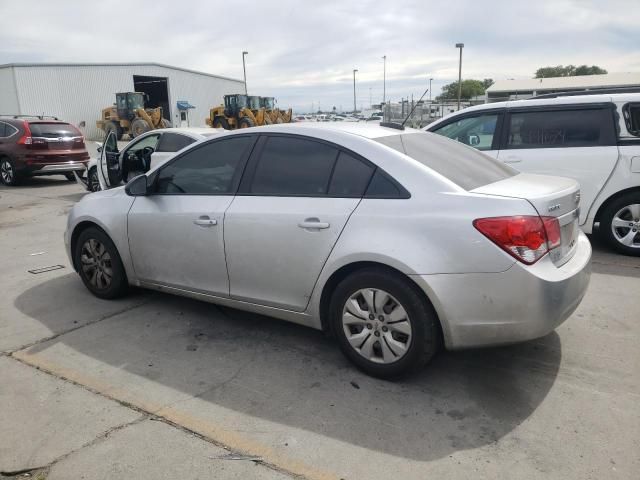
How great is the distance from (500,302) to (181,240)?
238 cm

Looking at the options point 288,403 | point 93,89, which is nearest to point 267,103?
point 93,89

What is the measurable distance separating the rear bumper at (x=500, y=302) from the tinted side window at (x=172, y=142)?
6998 mm

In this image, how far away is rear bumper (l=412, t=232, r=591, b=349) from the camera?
2.86 meters

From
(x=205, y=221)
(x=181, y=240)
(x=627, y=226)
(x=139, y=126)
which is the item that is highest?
(x=139, y=126)

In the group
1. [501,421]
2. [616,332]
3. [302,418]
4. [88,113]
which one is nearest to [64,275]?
[302,418]

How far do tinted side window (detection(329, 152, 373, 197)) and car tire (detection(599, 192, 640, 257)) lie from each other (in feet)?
12.7

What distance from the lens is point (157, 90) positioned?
4591 cm

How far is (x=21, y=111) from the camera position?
34.1 metres

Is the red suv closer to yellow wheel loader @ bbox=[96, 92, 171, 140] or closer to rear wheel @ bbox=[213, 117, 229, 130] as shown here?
yellow wheel loader @ bbox=[96, 92, 171, 140]

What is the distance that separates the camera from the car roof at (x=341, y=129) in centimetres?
358

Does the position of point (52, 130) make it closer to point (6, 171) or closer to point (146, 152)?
point (6, 171)

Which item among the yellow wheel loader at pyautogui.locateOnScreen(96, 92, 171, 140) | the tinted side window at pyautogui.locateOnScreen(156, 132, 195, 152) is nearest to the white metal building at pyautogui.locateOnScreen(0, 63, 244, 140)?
the yellow wheel loader at pyautogui.locateOnScreen(96, 92, 171, 140)

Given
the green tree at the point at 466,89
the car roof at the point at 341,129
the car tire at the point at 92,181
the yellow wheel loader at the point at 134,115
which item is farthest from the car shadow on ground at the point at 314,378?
the green tree at the point at 466,89

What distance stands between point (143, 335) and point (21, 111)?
1423 inches
